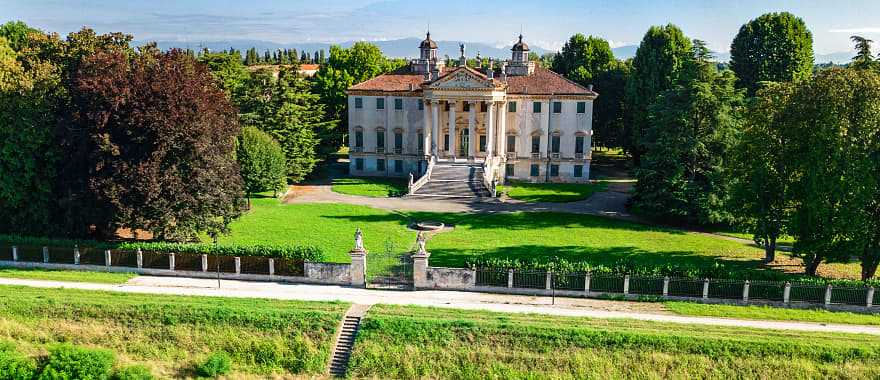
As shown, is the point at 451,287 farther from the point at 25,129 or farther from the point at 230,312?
the point at 25,129

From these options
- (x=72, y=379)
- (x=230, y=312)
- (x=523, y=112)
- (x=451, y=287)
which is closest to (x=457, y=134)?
(x=523, y=112)

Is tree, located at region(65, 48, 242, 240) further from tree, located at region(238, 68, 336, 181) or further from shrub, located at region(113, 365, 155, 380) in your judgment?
tree, located at region(238, 68, 336, 181)

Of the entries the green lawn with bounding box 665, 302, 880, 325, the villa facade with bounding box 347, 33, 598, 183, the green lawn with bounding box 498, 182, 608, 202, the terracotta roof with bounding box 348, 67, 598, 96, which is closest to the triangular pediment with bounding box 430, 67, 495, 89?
the villa facade with bounding box 347, 33, 598, 183

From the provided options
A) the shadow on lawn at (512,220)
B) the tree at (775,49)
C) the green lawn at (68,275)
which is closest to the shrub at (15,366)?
the green lawn at (68,275)

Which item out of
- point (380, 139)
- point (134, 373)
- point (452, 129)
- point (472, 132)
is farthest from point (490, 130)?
point (134, 373)

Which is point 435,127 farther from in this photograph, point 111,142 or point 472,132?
point 111,142

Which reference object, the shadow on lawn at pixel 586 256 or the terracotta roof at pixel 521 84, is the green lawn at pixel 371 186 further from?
the shadow on lawn at pixel 586 256

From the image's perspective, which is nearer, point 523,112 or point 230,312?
point 230,312
